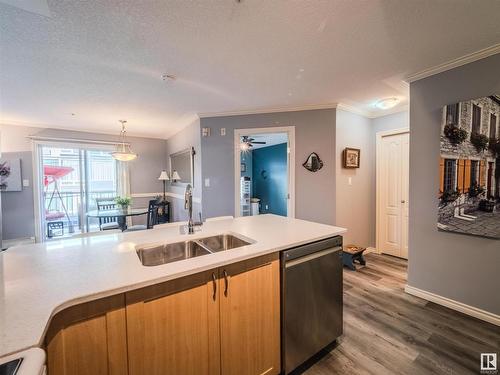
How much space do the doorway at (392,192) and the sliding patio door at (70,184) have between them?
5622 millimetres

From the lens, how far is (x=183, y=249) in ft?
5.27

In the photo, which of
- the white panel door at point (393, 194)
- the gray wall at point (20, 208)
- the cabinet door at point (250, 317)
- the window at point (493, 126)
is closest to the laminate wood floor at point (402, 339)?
the cabinet door at point (250, 317)

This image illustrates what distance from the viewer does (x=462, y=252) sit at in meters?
2.09

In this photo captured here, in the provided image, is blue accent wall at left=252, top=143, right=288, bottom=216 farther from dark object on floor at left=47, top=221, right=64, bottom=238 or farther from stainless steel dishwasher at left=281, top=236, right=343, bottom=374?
dark object on floor at left=47, top=221, right=64, bottom=238

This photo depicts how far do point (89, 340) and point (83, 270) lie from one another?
0.33 metres

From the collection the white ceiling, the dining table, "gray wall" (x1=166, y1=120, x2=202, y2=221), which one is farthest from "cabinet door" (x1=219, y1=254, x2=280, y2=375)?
the dining table

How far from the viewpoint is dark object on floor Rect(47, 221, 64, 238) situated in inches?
180

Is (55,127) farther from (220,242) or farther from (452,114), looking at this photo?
(452,114)

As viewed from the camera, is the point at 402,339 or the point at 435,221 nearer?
the point at 402,339

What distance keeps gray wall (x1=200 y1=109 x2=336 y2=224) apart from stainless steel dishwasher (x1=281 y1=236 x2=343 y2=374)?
1625 millimetres

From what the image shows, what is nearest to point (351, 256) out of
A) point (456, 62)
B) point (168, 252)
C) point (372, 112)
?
point (372, 112)

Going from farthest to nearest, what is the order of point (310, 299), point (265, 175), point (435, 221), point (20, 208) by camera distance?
point (265, 175) → point (20, 208) → point (435, 221) → point (310, 299)

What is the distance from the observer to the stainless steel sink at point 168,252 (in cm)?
146

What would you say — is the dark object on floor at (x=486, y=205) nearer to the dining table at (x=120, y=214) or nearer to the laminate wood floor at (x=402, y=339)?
the laminate wood floor at (x=402, y=339)
